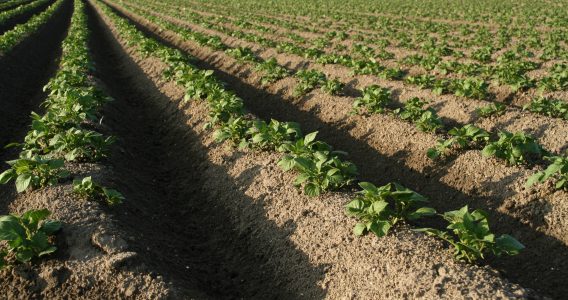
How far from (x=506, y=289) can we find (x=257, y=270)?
295 cm

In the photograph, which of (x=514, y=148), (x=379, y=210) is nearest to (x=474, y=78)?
(x=514, y=148)

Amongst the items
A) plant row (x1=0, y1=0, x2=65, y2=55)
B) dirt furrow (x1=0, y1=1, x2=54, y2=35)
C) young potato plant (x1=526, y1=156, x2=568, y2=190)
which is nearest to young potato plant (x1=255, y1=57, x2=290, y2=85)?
young potato plant (x1=526, y1=156, x2=568, y2=190)

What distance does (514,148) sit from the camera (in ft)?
23.1

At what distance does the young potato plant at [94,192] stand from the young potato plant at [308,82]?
291 inches

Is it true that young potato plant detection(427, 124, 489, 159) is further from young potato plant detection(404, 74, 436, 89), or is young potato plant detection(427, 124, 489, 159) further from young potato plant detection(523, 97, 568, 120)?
young potato plant detection(404, 74, 436, 89)

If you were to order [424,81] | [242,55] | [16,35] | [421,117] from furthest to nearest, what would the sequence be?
[16,35] → [242,55] → [424,81] → [421,117]

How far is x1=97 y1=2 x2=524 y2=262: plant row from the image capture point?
4477mm

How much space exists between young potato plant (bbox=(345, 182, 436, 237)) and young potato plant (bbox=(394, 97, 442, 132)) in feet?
13.1

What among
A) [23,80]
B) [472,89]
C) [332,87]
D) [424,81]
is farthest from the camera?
[23,80]

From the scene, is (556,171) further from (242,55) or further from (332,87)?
(242,55)

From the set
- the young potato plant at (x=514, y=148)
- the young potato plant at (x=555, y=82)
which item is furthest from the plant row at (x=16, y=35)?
the young potato plant at (x=555, y=82)

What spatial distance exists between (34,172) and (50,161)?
55 cm

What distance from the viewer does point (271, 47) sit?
20203mm

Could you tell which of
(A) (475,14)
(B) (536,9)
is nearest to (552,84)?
(A) (475,14)
